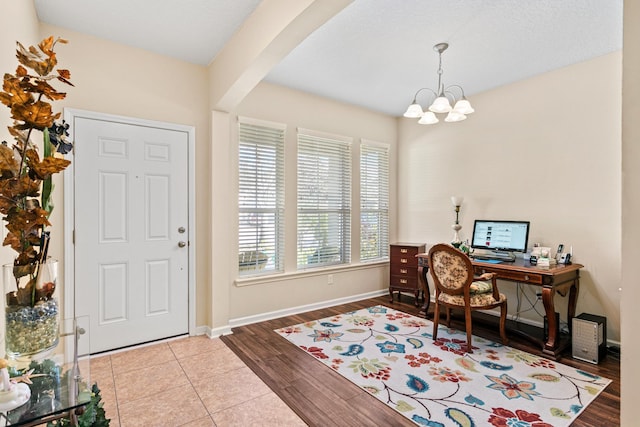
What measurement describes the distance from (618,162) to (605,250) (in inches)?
32.3

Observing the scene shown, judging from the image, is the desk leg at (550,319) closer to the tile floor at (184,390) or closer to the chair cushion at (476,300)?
the chair cushion at (476,300)

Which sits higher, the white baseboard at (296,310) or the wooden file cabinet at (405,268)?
the wooden file cabinet at (405,268)

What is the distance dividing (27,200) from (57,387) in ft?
2.19

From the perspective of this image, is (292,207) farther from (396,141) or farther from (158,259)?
(396,141)

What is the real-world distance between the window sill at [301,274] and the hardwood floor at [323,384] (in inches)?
19.0

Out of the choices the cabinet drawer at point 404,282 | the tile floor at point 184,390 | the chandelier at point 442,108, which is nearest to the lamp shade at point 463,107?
the chandelier at point 442,108

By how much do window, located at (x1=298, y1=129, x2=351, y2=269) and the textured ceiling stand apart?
→ 92 cm

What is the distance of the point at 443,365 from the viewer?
8.84 feet

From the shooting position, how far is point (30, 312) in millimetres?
1167

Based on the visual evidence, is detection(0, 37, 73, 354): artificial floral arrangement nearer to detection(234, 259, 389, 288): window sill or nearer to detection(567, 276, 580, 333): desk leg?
detection(234, 259, 389, 288): window sill

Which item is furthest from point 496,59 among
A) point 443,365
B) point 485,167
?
point 443,365

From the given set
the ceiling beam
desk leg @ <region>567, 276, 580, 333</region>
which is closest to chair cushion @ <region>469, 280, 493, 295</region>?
desk leg @ <region>567, 276, 580, 333</region>

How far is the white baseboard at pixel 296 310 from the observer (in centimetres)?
367

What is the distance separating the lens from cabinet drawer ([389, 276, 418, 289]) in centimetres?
438
